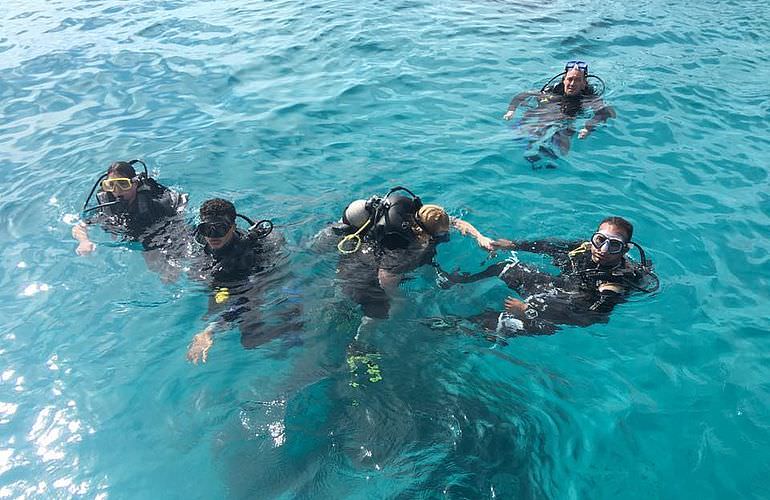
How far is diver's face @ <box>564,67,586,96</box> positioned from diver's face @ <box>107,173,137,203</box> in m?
7.12

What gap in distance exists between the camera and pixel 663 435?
4172 mm

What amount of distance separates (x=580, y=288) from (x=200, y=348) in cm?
371

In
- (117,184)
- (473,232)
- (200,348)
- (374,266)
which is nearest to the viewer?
(200,348)

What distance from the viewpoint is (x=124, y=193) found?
256 inches

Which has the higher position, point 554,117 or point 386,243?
point 386,243

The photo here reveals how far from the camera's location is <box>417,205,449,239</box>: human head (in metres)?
5.50

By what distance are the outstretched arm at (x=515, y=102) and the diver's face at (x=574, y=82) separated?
583 mm

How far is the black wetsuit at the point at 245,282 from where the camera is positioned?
529cm

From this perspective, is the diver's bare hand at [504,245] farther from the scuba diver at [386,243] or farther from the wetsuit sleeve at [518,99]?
the wetsuit sleeve at [518,99]

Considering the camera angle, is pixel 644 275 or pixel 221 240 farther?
pixel 221 240

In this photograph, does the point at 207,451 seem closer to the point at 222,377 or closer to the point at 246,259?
the point at 222,377

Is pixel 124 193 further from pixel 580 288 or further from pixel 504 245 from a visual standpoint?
pixel 580 288

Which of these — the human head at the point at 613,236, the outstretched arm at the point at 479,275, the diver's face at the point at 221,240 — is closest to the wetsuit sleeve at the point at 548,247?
the outstretched arm at the point at 479,275

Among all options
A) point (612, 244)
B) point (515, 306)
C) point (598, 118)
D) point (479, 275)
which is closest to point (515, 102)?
point (598, 118)
